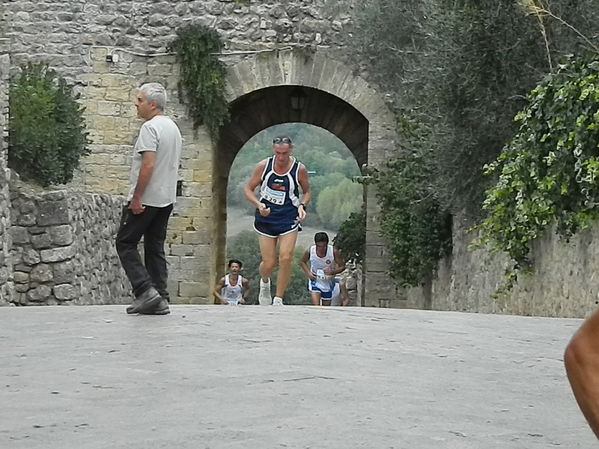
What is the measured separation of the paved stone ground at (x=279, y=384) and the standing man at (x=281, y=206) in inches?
114

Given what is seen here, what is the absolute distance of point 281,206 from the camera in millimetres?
11617

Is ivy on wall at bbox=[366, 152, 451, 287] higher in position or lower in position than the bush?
lower

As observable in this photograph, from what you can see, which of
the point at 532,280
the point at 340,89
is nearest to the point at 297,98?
the point at 340,89

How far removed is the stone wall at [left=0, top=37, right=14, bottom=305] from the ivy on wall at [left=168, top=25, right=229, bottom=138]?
21.5ft

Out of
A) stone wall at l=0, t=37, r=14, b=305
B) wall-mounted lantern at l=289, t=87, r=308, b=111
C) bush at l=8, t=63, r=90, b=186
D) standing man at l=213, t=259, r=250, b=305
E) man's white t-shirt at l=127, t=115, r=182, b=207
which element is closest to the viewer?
man's white t-shirt at l=127, t=115, r=182, b=207

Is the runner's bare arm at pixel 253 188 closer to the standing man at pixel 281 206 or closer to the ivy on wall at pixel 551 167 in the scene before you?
the standing man at pixel 281 206

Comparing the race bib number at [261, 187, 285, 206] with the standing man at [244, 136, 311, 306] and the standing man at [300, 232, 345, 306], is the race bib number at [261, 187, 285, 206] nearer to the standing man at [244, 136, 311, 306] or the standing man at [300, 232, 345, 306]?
the standing man at [244, 136, 311, 306]

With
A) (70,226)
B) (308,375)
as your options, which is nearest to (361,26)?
(70,226)

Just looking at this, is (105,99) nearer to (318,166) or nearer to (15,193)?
(15,193)

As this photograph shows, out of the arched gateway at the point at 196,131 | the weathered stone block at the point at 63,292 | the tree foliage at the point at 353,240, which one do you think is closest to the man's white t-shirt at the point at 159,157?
the weathered stone block at the point at 63,292

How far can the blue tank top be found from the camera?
11.6 meters

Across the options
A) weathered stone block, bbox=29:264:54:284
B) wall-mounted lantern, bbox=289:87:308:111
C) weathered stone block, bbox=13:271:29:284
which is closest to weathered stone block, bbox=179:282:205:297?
wall-mounted lantern, bbox=289:87:308:111

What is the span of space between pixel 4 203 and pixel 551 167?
5.63m

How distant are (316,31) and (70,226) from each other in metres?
6.81
